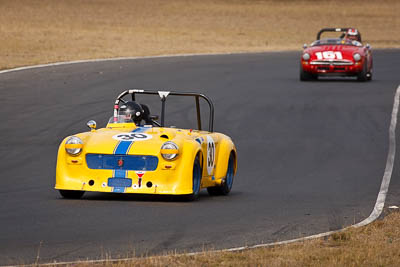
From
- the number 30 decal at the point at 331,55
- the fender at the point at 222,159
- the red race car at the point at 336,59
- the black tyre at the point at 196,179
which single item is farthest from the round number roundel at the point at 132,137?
the number 30 decal at the point at 331,55

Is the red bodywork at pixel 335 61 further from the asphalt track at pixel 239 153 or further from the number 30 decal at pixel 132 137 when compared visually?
the number 30 decal at pixel 132 137

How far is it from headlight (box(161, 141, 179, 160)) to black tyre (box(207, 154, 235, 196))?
4.44ft

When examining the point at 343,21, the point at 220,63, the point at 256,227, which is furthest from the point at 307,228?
the point at 343,21

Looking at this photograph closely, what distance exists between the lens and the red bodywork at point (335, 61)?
2919cm

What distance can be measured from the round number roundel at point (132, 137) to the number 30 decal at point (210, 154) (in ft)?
2.80

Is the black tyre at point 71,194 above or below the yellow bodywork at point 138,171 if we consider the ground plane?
Result: below

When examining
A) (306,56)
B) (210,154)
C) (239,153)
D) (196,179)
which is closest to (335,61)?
(306,56)

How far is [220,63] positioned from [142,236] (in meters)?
27.7

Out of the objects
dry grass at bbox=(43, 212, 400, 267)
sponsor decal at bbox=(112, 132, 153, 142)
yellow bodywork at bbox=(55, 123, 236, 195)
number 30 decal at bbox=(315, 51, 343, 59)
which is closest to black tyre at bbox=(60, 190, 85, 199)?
yellow bodywork at bbox=(55, 123, 236, 195)

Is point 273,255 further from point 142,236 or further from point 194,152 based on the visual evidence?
point 194,152

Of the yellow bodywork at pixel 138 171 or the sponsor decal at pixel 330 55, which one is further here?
the sponsor decal at pixel 330 55

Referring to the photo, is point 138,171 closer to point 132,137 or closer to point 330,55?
point 132,137

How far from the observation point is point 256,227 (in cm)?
912

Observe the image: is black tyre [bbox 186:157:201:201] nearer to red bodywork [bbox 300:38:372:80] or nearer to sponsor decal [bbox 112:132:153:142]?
sponsor decal [bbox 112:132:153:142]
